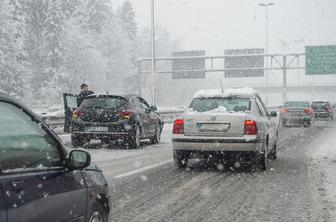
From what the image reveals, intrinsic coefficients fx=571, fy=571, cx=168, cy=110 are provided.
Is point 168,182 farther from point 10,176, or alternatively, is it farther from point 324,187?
point 10,176

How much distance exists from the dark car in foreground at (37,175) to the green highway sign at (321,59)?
173 ft

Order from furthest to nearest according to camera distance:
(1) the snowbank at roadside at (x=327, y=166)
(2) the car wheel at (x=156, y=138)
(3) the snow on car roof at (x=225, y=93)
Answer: (2) the car wheel at (x=156, y=138) → (3) the snow on car roof at (x=225, y=93) → (1) the snowbank at roadside at (x=327, y=166)

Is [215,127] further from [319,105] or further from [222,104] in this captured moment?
[319,105]

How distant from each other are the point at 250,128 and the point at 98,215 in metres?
6.54

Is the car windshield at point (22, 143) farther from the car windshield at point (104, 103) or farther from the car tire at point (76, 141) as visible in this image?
the car tire at point (76, 141)

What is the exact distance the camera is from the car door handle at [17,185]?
3.00 m

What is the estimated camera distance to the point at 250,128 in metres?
10.5

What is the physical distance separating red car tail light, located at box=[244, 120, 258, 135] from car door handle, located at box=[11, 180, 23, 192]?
7.69 meters

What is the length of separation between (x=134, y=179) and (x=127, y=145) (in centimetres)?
769

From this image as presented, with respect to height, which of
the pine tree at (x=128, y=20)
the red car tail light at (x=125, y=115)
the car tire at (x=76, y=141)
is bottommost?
A: the car tire at (x=76, y=141)

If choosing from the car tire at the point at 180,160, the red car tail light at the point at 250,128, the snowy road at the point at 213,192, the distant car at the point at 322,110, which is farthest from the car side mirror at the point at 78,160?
the distant car at the point at 322,110

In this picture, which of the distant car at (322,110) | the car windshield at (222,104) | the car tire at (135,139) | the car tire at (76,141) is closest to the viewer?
the car windshield at (222,104)

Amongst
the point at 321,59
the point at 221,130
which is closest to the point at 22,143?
the point at 221,130

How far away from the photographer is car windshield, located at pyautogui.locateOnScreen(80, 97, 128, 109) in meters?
15.9
